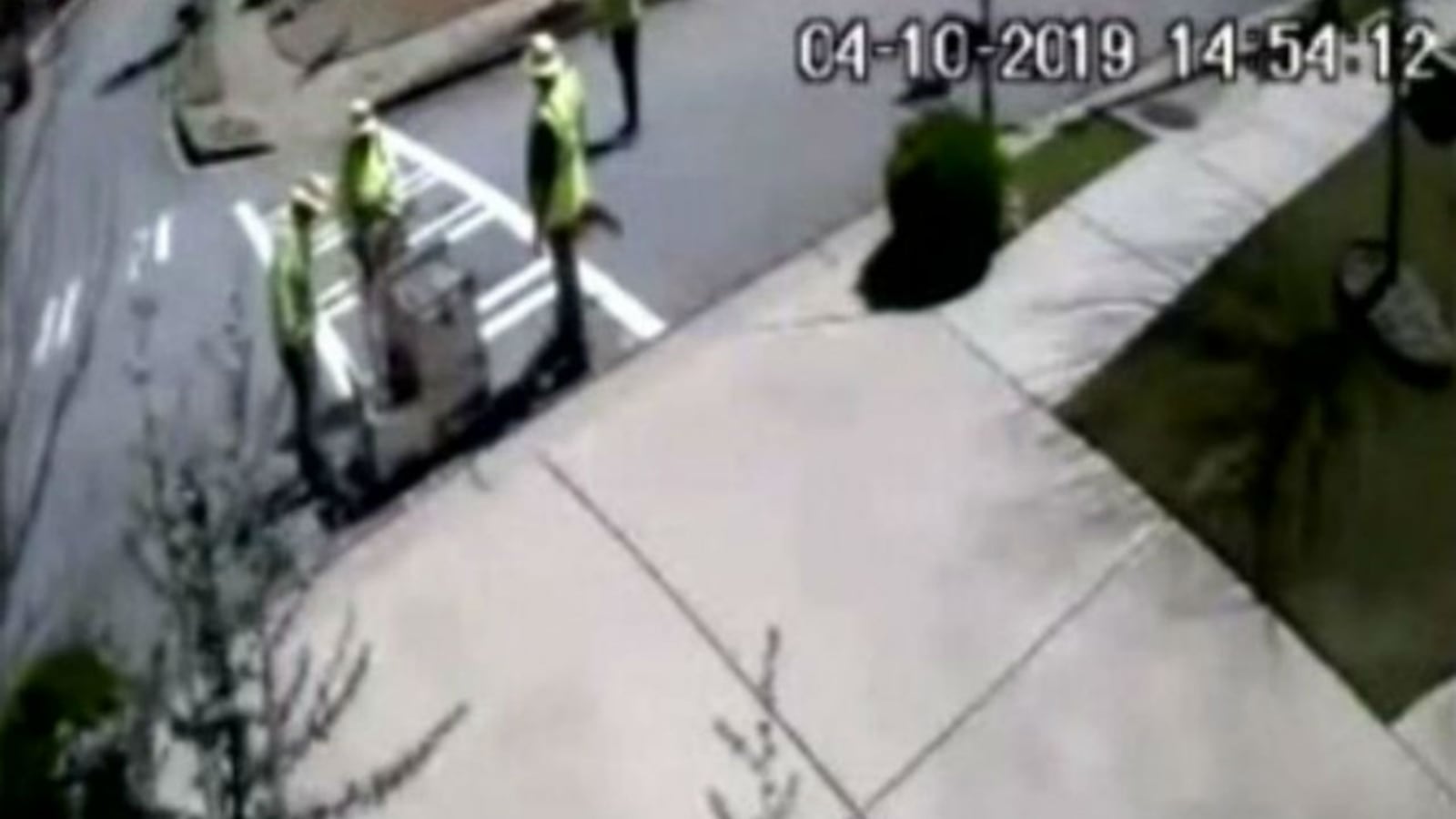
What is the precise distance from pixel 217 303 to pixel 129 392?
2.11 ft

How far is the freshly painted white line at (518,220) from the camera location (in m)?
17.7

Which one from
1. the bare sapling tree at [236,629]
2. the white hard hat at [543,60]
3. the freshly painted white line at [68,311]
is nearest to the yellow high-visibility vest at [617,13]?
the white hard hat at [543,60]

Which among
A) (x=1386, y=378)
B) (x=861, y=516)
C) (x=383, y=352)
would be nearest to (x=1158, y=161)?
(x=1386, y=378)

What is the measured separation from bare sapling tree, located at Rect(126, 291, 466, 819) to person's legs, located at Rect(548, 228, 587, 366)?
1.54 m

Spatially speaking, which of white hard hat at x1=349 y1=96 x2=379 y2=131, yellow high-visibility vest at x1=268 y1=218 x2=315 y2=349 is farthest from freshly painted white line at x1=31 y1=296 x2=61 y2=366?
white hard hat at x1=349 y1=96 x2=379 y2=131

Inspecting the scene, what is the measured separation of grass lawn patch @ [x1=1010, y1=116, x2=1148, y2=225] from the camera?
18219mm

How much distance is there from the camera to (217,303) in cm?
1766

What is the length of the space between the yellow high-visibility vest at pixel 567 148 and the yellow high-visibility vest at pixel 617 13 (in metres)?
0.47

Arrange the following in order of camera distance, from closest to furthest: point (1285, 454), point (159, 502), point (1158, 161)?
point (159, 502)
point (1285, 454)
point (1158, 161)

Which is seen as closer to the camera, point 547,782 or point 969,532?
point 547,782

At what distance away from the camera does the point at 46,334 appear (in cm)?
1722

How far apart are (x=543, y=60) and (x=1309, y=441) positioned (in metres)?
4.25

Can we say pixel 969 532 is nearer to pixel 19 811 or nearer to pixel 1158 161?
pixel 1158 161
